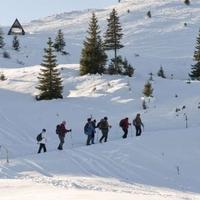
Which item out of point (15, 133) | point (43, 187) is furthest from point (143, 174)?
point (15, 133)

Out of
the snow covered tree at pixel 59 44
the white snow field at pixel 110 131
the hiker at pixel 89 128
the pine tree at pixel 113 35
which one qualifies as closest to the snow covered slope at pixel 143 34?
the white snow field at pixel 110 131

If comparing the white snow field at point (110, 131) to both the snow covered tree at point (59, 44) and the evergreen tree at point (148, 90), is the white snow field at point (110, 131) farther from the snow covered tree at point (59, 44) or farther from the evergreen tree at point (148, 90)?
the snow covered tree at point (59, 44)

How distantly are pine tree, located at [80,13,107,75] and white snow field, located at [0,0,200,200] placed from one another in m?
0.94

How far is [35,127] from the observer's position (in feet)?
124

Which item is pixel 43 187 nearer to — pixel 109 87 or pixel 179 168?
pixel 179 168

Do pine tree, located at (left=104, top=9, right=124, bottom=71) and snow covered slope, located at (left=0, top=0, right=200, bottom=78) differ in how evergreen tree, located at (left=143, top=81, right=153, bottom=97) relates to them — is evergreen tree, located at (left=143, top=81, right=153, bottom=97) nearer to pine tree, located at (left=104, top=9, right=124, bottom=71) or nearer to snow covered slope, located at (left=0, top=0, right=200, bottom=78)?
pine tree, located at (left=104, top=9, right=124, bottom=71)

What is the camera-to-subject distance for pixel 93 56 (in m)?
49.2

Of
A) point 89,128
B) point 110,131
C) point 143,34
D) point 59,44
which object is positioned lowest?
point 110,131

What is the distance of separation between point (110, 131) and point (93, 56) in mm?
13683

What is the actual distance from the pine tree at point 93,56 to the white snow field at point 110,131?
94 centimetres

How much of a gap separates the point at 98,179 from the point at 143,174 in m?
2.74

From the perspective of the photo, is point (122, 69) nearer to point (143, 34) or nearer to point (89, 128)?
point (89, 128)

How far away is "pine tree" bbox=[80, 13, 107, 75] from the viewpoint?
48.9m

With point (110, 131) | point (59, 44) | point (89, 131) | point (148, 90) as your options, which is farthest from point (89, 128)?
point (59, 44)
